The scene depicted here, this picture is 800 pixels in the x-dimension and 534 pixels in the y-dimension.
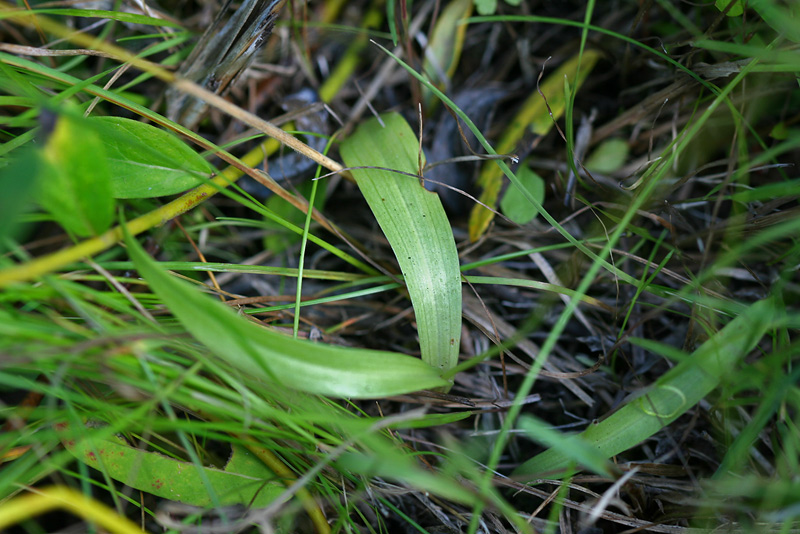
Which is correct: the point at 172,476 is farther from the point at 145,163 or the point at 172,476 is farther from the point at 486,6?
the point at 486,6

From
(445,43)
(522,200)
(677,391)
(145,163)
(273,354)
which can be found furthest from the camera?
(445,43)

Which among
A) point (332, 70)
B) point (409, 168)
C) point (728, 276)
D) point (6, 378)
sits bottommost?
point (728, 276)

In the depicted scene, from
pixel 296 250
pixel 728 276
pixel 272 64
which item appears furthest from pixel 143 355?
pixel 728 276

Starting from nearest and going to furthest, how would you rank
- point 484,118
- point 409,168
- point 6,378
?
1. point 6,378
2. point 409,168
3. point 484,118

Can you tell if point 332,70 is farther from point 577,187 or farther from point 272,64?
point 577,187

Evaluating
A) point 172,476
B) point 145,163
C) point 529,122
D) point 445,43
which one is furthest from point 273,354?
point 445,43

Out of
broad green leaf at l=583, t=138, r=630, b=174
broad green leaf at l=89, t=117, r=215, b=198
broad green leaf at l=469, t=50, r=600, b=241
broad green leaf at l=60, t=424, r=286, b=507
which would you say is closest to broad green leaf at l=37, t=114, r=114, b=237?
broad green leaf at l=89, t=117, r=215, b=198
